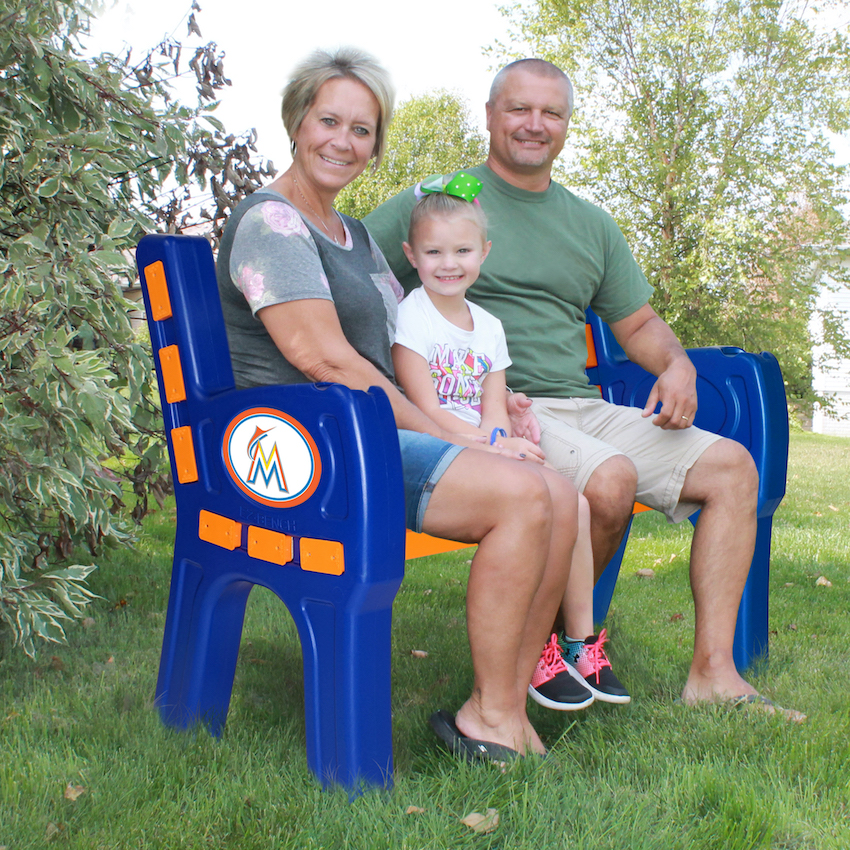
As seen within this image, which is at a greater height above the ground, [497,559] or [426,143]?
[426,143]

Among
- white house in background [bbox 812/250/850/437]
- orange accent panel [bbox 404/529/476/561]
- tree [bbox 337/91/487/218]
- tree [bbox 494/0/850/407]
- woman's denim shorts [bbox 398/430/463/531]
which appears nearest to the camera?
woman's denim shorts [bbox 398/430/463/531]

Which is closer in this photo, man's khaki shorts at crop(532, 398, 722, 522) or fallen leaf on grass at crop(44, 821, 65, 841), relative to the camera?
fallen leaf on grass at crop(44, 821, 65, 841)

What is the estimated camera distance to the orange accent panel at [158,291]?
1.98 metres

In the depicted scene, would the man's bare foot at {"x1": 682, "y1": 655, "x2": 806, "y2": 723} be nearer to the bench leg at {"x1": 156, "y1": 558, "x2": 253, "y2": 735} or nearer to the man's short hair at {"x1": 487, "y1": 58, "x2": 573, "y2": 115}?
the bench leg at {"x1": 156, "y1": 558, "x2": 253, "y2": 735}

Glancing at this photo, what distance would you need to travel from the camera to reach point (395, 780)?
1754mm

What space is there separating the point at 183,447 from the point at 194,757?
68 cm

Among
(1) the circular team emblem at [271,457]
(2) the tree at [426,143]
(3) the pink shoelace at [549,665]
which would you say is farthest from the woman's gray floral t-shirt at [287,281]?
(2) the tree at [426,143]

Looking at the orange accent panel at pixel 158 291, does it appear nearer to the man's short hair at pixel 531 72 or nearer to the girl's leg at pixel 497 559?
the girl's leg at pixel 497 559

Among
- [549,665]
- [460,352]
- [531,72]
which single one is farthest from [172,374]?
[531,72]

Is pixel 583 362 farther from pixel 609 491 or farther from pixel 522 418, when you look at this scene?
pixel 609 491

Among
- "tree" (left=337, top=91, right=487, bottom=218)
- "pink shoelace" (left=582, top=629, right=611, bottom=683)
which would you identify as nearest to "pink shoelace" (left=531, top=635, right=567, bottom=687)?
"pink shoelace" (left=582, top=629, right=611, bottom=683)

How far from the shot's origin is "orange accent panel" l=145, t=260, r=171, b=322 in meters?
1.98

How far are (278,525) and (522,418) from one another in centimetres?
98

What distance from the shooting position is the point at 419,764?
6.21 feet
